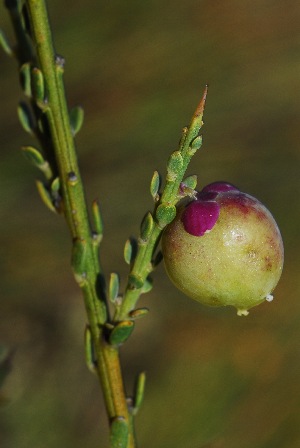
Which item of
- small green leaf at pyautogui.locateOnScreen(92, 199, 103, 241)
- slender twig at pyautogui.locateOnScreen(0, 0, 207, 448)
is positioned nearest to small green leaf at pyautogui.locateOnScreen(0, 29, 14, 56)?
slender twig at pyautogui.locateOnScreen(0, 0, 207, 448)

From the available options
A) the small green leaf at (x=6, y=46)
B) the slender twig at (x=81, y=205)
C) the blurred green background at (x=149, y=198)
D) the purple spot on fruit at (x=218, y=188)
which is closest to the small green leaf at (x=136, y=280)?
the slender twig at (x=81, y=205)

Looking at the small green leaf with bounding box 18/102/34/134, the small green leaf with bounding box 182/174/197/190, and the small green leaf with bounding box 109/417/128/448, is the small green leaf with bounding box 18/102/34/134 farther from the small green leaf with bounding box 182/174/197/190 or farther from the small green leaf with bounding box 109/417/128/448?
the small green leaf with bounding box 109/417/128/448

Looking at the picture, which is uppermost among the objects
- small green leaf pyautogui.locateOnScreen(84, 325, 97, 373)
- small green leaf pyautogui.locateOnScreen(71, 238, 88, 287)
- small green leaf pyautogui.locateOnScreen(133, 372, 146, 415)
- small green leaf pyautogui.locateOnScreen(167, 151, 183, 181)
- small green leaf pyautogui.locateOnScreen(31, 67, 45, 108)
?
small green leaf pyautogui.locateOnScreen(31, 67, 45, 108)

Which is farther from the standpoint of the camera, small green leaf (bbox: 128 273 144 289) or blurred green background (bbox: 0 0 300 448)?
blurred green background (bbox: 0 0 300 448)

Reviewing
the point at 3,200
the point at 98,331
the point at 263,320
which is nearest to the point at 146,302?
the point at 263,320

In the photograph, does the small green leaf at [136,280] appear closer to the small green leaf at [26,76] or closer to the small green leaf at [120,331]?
the small green leaf at [120,331]

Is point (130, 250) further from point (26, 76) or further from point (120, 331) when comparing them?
point (26, 76)

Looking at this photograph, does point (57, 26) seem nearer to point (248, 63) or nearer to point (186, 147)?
point (248, 63)

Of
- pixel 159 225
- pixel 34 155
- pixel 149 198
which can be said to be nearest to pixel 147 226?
pixel 159 225
